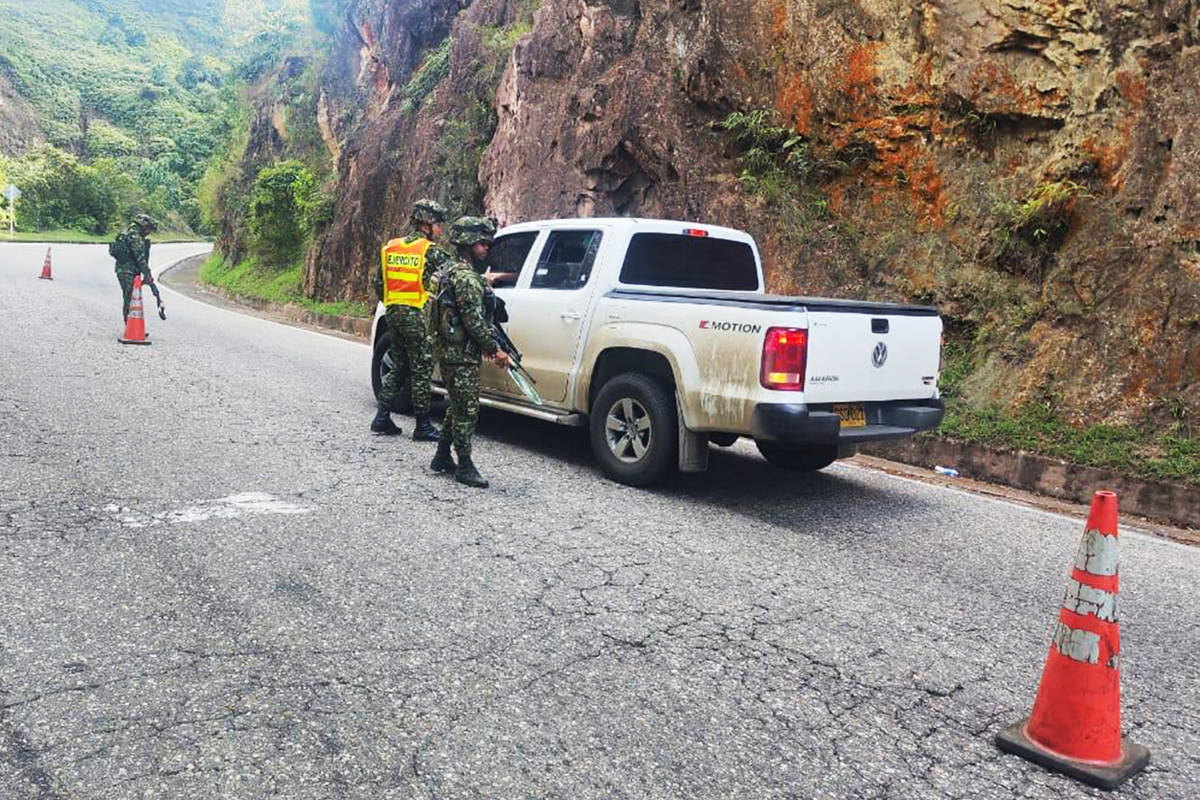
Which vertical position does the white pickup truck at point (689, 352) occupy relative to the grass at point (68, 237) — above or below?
below

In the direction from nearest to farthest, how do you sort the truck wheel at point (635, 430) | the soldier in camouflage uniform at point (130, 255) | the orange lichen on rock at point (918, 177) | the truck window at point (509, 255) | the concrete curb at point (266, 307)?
the truck wheel at point (635, 430) < the truck window at point (509, 255) < the orange lichen on rock at point (918, 177) < the soldier in camouflage uniform at point (130, 255) < the concrete curb at point (266, 307)

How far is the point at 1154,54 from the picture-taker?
30.5 feet

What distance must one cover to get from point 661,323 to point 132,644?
3.89 m

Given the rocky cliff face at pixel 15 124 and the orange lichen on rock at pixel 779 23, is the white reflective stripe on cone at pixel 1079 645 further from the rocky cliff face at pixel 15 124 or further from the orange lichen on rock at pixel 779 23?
the rocky cliff face at pixel 15 124

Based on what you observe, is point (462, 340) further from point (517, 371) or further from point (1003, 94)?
point (1003, 94)

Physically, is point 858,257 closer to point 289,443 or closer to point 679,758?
point 289,443

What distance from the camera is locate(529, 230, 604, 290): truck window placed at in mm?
7141

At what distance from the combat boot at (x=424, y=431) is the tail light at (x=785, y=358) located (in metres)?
3.25

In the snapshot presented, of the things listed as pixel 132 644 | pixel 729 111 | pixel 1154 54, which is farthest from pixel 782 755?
pixel 729 111

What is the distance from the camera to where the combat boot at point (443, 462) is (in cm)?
653

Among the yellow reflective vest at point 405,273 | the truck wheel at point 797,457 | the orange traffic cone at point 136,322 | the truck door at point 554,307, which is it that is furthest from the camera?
the orange traffic cone at point 136,322

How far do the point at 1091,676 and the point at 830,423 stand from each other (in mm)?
2799

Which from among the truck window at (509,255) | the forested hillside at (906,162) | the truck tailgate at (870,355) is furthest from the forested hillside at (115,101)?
the truck tailgate at (870,355)

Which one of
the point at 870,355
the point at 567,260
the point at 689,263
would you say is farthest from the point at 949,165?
the point at 870,355
